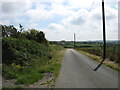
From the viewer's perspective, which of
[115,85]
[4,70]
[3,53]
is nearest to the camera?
[115,85]

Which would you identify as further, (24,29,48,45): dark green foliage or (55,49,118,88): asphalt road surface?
(24,29,48,45): dark green foliage

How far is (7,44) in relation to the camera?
15.4m

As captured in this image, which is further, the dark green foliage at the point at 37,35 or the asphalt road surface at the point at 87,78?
the dark green foliage at the point at 37,35

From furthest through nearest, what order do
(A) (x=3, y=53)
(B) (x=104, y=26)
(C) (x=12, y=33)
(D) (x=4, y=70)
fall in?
(C) (x=12, y=33) → (B) (x=104, y=26) → (A) (x=3, y=53) → (D) (x=4, y=70)

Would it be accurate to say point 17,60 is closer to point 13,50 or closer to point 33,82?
point 13,50

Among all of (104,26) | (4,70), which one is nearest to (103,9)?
(104,26)

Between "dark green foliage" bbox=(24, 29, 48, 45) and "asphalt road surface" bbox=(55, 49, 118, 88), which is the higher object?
"dark green foliage" bbox=(24, 29, 48, 45)

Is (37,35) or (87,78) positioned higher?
(37,35)

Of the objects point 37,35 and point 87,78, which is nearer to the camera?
point 87,78

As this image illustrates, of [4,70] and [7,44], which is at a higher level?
[7,44]

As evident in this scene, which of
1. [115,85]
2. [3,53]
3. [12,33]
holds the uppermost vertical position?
[12,33]

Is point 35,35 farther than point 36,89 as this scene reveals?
Yes

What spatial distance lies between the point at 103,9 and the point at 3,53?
1552 centimetres

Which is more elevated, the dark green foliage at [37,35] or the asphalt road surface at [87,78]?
the dark green foliage at [37,35]
